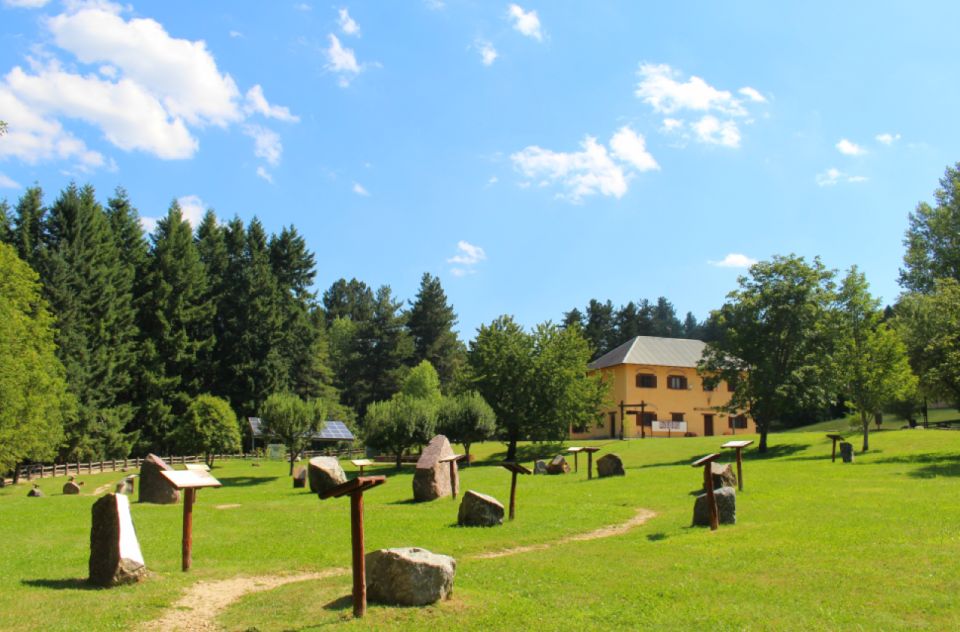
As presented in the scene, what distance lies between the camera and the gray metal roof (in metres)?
63.8

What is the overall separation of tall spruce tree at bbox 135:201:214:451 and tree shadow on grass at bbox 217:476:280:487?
19.8 m

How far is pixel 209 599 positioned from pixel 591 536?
317 inches

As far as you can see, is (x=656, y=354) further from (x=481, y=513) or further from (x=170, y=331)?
(x=481, y=513)

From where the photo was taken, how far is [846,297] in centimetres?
4025

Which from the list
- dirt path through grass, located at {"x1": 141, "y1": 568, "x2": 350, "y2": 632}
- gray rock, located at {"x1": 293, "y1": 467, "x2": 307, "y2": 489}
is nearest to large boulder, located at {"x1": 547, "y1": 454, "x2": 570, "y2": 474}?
gray rock, located at {"x1": 293, "y1": 467, "x2": 307, "y2": 489}

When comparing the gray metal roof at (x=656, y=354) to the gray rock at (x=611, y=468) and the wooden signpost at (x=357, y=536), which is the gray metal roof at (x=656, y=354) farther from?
the wooden signpost at (x=357, y=536)

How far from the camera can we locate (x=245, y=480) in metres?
37.7

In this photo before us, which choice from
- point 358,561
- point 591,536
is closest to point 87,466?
point 591,536

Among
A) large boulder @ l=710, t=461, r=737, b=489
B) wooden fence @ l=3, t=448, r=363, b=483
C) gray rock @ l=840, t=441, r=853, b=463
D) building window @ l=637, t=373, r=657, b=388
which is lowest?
wooden fence @ l=3, t=448, r=363, b=483

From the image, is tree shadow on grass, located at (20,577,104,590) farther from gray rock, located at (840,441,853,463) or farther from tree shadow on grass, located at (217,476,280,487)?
gray rock, located at (840,441,853,463)

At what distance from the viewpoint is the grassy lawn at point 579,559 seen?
881cm

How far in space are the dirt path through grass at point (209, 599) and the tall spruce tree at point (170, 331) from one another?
48570 mm

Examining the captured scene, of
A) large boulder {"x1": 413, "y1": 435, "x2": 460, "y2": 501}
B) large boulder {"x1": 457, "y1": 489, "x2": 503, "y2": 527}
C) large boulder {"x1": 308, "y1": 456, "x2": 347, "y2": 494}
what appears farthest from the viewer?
large boulder {"x1": 308, "y1": 456, "x2": 347, "y2": 494}

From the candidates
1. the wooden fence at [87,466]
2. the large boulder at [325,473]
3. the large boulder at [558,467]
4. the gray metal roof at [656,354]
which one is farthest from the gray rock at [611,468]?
the gray metal roof at [656,354]
